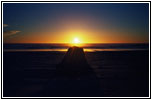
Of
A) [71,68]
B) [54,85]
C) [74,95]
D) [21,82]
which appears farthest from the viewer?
[71,68]

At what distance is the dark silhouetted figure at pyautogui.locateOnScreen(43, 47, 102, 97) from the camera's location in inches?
274

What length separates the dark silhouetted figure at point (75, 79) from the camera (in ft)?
22.8

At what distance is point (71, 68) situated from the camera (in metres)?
9.80

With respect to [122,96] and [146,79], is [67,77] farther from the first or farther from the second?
[146,79]

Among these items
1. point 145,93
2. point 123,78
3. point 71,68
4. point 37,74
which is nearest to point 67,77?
point 71,68

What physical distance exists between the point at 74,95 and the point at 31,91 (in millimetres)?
1867

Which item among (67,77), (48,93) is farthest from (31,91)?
(67,77)

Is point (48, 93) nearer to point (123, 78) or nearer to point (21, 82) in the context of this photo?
point (21, 82)

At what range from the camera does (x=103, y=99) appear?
6.21 meters

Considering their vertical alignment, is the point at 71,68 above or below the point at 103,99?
above

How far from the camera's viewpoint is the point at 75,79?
857cm

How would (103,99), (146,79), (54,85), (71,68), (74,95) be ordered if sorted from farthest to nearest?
(71,68), (146,79), (54,85), (74,95), (103,99)

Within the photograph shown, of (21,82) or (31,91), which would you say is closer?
(31,91)

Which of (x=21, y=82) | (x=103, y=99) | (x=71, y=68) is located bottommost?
(x=103, y=99)
